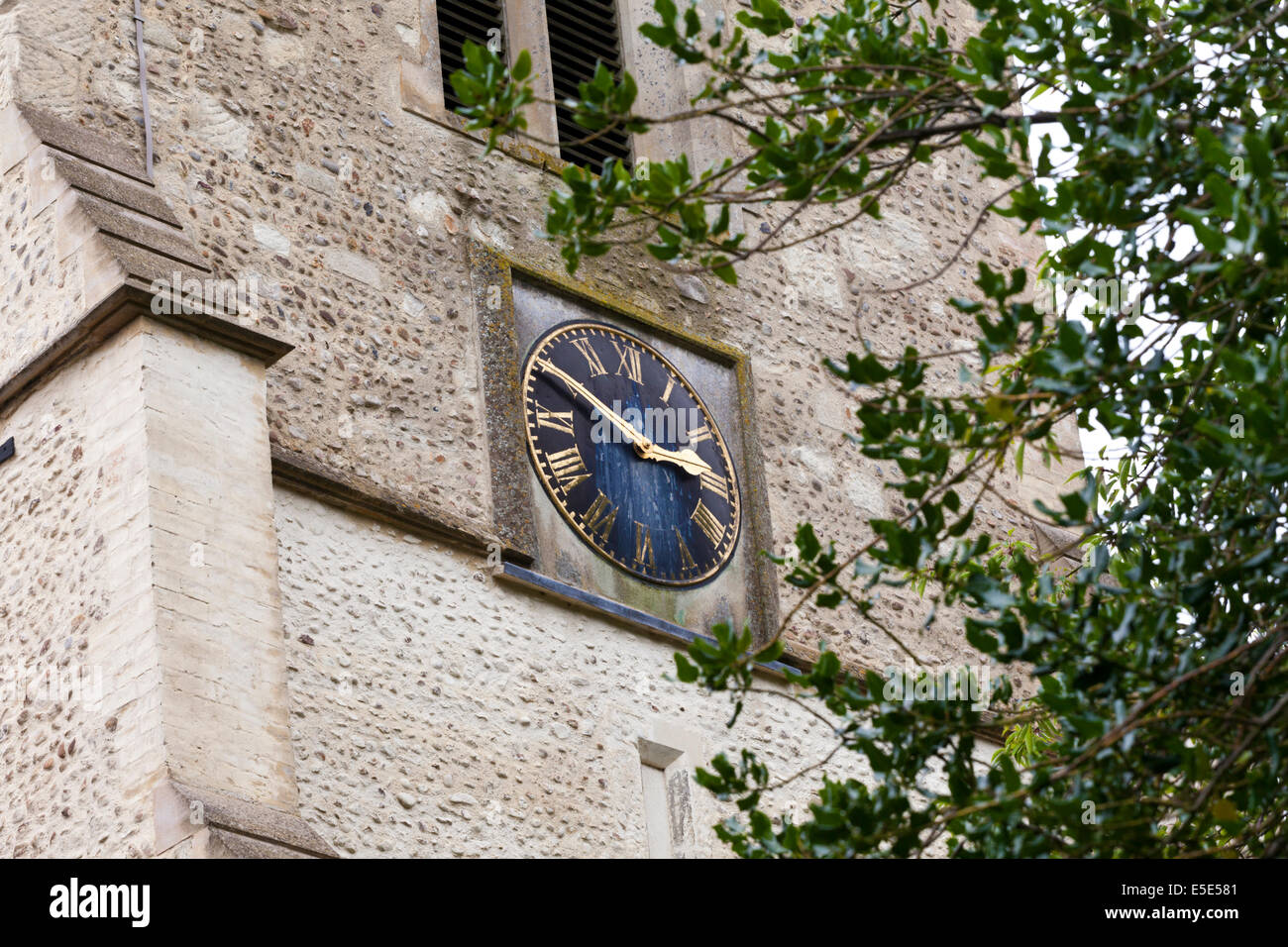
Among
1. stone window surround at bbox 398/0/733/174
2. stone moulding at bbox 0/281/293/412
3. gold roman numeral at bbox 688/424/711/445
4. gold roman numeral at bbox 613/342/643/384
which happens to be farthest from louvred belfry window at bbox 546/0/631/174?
stone moulding at bbox 0/281/293/412

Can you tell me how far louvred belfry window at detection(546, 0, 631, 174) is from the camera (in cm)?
1343

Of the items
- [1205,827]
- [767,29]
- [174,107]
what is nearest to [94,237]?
[174,107]

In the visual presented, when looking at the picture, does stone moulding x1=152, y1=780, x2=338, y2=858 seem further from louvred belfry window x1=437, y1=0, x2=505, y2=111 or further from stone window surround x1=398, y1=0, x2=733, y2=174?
louvred belfry window x1=437, y1=0, x2=505, y2=111

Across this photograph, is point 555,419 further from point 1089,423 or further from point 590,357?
point 1089,423

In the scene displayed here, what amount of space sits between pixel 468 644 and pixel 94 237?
2.45 metres

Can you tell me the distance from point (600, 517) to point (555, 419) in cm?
55

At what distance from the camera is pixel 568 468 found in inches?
447

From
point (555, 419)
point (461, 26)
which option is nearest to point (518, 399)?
point (555, 419)

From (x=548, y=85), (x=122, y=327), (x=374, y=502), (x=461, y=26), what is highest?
(x=461, y=26)

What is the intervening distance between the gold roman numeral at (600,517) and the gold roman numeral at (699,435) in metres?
0.81

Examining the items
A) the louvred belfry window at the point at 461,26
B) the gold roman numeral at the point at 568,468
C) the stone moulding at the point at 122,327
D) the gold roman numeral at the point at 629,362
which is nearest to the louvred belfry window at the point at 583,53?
the louvred belfry window at the point at 461,26
